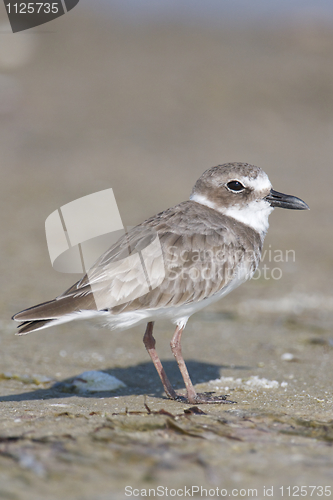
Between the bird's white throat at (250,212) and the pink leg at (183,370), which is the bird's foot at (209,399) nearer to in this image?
the pink leg at (183,370)

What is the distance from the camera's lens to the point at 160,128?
663 inches

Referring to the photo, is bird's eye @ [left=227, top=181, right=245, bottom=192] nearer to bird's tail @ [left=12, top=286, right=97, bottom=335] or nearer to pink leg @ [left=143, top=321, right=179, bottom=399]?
pink leg @ [left=143, top=321, right=179, bottom=399]

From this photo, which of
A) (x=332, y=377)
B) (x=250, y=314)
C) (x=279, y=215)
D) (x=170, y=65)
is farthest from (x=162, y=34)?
(x=332, y=377)

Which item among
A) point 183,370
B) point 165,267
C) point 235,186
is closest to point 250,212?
point 235,186

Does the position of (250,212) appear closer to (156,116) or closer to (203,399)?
(203,399)

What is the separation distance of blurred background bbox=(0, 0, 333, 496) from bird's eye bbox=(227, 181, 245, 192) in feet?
7.13

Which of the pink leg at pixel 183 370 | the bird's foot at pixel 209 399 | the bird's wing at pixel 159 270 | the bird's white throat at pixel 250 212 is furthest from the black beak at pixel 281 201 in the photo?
the bird's foot at pixel 209 399

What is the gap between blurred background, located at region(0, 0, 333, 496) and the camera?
8219 mm

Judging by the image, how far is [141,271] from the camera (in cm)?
443

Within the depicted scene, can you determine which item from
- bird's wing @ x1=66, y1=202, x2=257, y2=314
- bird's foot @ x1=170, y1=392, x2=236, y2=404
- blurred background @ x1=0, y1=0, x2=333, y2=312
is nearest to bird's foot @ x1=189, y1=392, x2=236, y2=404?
bird's foot @ x1=170, y1=392, x2=236, y2=404

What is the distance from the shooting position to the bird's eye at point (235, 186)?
16.5 feet

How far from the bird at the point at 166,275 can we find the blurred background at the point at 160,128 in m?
1.56

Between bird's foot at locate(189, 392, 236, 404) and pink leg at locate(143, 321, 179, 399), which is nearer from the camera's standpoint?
bird's foot at locate(189, 392, 236, 404)

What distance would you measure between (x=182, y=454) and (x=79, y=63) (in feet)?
62.8
